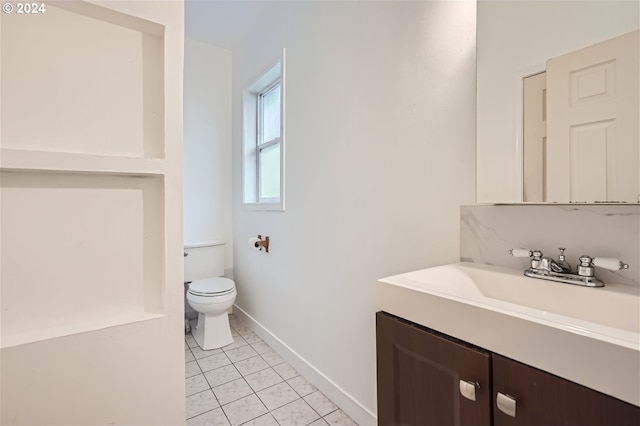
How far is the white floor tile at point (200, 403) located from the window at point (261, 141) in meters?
1.40

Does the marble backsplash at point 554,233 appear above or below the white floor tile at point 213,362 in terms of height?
above

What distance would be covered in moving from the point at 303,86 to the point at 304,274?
1259 millimetres

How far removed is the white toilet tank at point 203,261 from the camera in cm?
269

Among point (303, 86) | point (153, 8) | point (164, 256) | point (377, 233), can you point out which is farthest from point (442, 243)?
point (303, 86)

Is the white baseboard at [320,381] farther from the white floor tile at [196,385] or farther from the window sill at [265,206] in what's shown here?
the window sill at [265,206]

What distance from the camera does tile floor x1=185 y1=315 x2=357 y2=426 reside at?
5.12 ft

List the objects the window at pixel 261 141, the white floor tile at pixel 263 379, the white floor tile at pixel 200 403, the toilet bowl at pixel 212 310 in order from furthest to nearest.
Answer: the window at pixel 261 141 < the toilet bowl at pixel 212 310 < the white floor tile at pixel 263 379 < the white floor tile at pixel 200 403

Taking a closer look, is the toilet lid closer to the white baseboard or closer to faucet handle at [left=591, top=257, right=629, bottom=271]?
the white baseboard

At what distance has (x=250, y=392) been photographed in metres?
1.78

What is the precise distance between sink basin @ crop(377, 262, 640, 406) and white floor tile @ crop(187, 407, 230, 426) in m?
1.26

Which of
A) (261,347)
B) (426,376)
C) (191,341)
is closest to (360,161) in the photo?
(426,376)

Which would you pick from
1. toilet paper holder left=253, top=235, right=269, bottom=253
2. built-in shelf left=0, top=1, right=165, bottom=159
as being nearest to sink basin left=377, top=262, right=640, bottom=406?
built-in shelf left=0, top=1, right=165, bottom=159

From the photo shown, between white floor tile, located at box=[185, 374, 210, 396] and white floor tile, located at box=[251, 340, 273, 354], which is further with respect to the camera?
white floor tile, located at box=[251, 340, 273, 354]

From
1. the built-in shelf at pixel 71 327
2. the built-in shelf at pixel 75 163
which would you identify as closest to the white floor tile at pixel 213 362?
the built-in shelf at pixel 71 327
